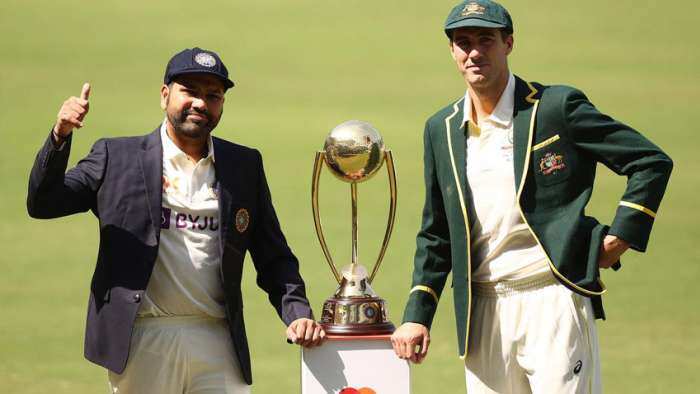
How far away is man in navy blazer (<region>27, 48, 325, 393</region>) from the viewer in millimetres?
3637

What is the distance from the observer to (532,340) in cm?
360

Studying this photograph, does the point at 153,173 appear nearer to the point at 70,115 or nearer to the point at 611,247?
the point at 70,115

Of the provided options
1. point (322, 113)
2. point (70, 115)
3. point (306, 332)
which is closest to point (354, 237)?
point (306, 332)

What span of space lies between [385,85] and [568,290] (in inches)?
274

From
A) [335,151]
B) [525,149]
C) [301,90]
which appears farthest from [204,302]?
[301,90]

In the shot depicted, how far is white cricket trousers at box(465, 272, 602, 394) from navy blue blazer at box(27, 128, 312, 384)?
0.49 meters

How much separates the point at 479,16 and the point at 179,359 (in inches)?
45.1

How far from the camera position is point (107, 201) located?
12.1 ft

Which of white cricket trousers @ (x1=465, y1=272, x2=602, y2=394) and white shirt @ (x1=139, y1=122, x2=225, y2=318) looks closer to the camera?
white cricket trousers @ (x1=465, y1=272, x2=602, y2=394)

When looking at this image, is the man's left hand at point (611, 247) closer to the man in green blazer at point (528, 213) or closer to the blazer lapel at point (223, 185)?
the man in green blazer at point (528, 213)

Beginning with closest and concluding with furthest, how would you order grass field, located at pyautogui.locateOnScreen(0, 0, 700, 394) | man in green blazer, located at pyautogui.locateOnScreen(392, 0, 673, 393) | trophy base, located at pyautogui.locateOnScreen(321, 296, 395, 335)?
man in green blazer, located at pyautogui.locateOnScreen(392, 0, 673, 393) → trophy base, located at pyautogui.locateOnScreen(321, 296, 395, 335) → grass field, located at pyautogui.locateOnScreen(0, 0, 700, 394)

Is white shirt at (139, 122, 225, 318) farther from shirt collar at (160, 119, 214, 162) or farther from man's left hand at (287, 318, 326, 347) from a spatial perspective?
man's left hand at (287, 318, 326, 347)

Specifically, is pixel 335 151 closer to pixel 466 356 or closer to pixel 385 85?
pixel 466 356

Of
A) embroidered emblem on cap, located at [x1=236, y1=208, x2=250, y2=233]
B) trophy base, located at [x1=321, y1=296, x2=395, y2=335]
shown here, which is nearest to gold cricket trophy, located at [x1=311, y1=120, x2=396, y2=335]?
trophy base, located at [x1=321, y1=296, x2=395, y2=335]
